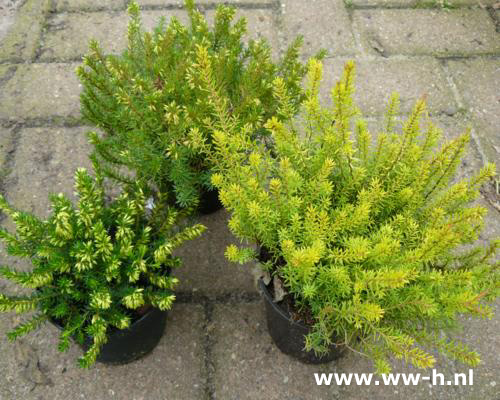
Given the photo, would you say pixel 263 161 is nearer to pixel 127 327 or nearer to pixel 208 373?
pixel 127 327

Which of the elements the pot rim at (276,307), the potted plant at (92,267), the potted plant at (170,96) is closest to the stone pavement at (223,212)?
the potted plant at (92,267)

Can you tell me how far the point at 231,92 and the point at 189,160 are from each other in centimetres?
40

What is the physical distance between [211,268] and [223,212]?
0.39 m

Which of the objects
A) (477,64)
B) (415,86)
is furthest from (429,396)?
(477,64)

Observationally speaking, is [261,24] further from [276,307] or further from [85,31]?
[276,307]

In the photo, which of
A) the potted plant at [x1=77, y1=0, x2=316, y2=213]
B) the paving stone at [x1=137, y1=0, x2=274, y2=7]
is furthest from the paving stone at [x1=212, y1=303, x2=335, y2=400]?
the paving stone at [x1=137, y1=0, x2=274, y2=7]

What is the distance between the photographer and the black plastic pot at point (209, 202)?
2.83 m

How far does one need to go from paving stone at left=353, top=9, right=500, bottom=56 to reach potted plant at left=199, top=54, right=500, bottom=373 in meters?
2.28

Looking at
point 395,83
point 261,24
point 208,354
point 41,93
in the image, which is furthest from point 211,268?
point 261,24

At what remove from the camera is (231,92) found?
2424 mm

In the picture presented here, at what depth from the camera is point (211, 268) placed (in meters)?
2.86

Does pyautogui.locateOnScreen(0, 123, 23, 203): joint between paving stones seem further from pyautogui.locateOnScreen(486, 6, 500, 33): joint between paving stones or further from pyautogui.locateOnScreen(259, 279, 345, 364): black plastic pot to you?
pyautogui.locateOnScreen(486, 6, 500, 33): joint between paving stones

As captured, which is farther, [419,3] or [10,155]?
[419,3]

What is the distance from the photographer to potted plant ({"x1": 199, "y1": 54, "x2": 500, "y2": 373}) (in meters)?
1.75
